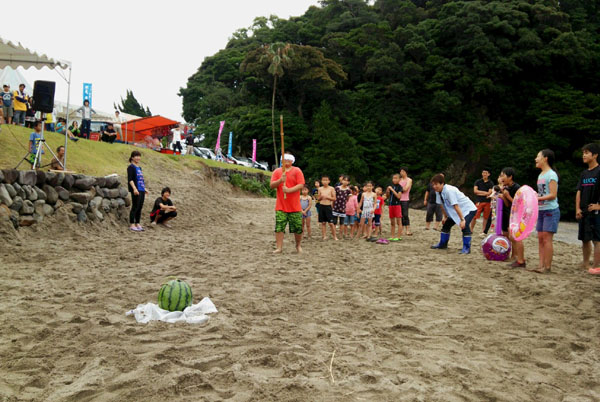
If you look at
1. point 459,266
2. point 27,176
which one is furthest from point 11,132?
point 459,266

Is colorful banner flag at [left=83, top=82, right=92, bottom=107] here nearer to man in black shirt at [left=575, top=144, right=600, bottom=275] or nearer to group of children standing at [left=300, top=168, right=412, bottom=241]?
group of children standing at [left=300, top=168, right=412, bottom=241]

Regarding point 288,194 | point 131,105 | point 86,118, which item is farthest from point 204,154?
point 131,105

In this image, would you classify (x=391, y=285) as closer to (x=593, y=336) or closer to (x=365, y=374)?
(x=593, y=336)

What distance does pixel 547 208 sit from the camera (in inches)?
245

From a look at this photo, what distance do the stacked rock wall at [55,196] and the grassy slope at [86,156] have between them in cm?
202

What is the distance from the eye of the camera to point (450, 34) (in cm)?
3825

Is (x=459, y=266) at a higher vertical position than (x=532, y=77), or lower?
lower

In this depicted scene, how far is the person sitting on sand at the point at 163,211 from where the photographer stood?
431 inches

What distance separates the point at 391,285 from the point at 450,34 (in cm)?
3839

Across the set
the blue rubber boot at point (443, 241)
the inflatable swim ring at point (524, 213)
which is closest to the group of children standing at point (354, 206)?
the blue rubber boot at point (443, 241)

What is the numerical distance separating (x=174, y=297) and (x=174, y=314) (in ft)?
0.60

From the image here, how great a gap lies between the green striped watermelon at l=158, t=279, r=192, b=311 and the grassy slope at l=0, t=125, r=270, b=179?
8.15 m

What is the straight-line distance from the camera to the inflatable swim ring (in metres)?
6.29

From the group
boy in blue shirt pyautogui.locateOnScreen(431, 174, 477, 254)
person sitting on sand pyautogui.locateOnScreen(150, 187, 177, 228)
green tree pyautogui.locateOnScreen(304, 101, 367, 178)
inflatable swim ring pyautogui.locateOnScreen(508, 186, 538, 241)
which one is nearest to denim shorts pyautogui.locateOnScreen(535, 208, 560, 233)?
inflatable swim ring pyautogui.locateOnScreen(508, 186, 538, 241)
